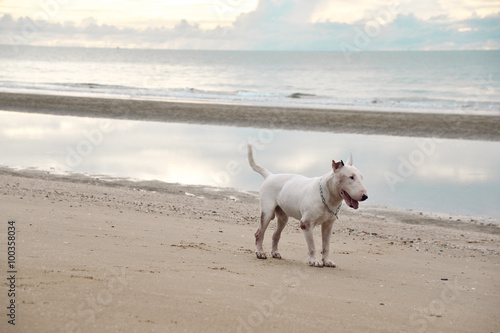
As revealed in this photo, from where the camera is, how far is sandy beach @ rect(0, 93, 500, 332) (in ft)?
16.0

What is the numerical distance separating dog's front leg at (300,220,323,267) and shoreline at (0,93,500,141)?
19728 millimetres

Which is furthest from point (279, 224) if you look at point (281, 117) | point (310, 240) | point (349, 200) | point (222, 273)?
point (281, 117)

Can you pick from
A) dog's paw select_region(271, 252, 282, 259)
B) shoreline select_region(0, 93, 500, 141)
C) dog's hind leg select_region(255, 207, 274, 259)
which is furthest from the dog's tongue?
shoreline select_region(0, 93, 500, 141)

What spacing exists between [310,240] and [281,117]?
25578mm

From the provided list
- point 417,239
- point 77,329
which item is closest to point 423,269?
point 417,239

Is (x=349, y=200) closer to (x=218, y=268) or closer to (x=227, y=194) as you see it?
(x=218, y=268)

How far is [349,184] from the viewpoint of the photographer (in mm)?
6820

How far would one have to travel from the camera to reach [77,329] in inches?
173

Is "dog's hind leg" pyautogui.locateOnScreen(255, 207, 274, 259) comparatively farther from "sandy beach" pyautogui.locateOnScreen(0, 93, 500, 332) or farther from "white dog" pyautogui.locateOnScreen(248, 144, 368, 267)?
Result: "sandy beach" pyautogui.locateOnScreen(0, 93, 500, 332)

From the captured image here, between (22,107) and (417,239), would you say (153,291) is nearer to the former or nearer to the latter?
(417,239)

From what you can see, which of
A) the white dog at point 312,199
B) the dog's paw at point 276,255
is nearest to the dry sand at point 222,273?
the dog's paw at point 276,255

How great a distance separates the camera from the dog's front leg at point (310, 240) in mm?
7254

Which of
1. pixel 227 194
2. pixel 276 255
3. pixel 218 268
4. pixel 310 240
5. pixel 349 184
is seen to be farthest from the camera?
pixel 227 194

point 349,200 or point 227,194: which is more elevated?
point 349,200
